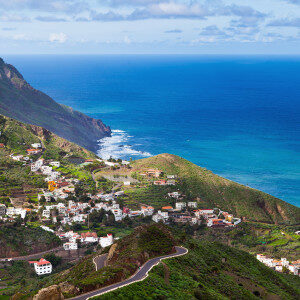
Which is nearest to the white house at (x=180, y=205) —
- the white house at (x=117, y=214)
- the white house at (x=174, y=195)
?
the white house at (x=174, y=195)

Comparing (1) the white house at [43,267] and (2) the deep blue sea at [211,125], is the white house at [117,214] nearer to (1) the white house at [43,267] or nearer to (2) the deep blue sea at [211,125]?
(1) the white house at [43,267]

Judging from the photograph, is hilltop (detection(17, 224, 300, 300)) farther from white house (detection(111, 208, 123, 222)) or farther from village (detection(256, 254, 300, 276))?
white house (detection(111, 208, 123, 222))

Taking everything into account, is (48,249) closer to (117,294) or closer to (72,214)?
(72,214)

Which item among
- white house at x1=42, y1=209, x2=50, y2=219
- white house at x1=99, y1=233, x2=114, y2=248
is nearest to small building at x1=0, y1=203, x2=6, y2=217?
white house at x1=42, y1=209, x2=50, y2=219

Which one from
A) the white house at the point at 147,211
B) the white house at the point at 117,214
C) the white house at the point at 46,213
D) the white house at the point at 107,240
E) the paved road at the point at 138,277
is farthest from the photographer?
the white house at the point at 147,211

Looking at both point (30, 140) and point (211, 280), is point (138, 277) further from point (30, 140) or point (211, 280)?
point (30, 140)

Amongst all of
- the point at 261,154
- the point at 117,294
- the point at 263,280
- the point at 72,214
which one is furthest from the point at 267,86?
the point at 117,294
